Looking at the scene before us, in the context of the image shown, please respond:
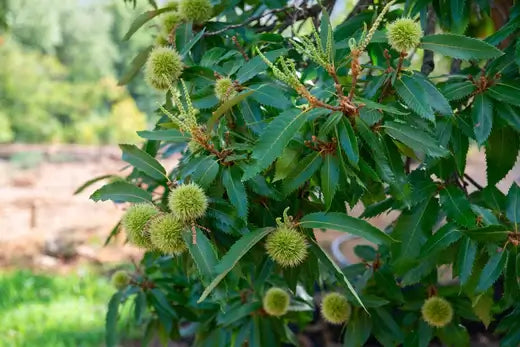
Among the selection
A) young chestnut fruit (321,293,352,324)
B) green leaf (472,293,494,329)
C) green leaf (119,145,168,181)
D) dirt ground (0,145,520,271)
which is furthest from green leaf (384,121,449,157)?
dirt ground (0,145,520,271)

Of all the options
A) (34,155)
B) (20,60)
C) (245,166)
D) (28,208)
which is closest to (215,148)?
(245,166)

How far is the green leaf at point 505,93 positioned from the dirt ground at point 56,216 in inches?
48.0

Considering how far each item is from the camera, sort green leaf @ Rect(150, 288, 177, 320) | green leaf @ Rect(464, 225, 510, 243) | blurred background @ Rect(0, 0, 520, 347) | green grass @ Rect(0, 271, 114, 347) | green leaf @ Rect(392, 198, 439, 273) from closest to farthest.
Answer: green leaf @ Rect(464, 225, 510, 243), green leaf @ Rect(392, 198, 439, 273), green leaf @ Rect(150, 288, 177, 320), green grass @ Rect(0, 271, 114, 347), blurred background @ Rect(0, 0, 520, 347)

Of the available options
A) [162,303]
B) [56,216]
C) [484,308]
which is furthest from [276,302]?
[56,216]

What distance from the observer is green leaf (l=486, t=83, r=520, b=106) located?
90 cm

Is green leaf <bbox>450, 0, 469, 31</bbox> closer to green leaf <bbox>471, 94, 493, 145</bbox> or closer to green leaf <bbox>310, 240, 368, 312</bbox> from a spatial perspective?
green leaf <bbox>471, 94, 493, 145</bbox>

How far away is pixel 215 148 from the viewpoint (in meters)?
0.84

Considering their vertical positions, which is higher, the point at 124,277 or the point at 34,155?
the point at 34,155

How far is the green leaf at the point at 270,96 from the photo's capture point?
87 centimetres

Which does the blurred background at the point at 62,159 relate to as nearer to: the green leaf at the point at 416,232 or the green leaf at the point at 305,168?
the green leaf at the point at 305,168

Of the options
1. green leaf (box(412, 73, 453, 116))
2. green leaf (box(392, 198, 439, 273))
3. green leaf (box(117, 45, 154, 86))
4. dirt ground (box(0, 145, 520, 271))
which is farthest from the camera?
dirt ground (box(0, 145, 520, 271))

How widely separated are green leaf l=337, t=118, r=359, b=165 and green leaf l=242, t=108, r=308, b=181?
0.16 ft

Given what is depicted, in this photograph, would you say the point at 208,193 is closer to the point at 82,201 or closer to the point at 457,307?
the point at 457,307

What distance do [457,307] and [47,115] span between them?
10.2 metres
